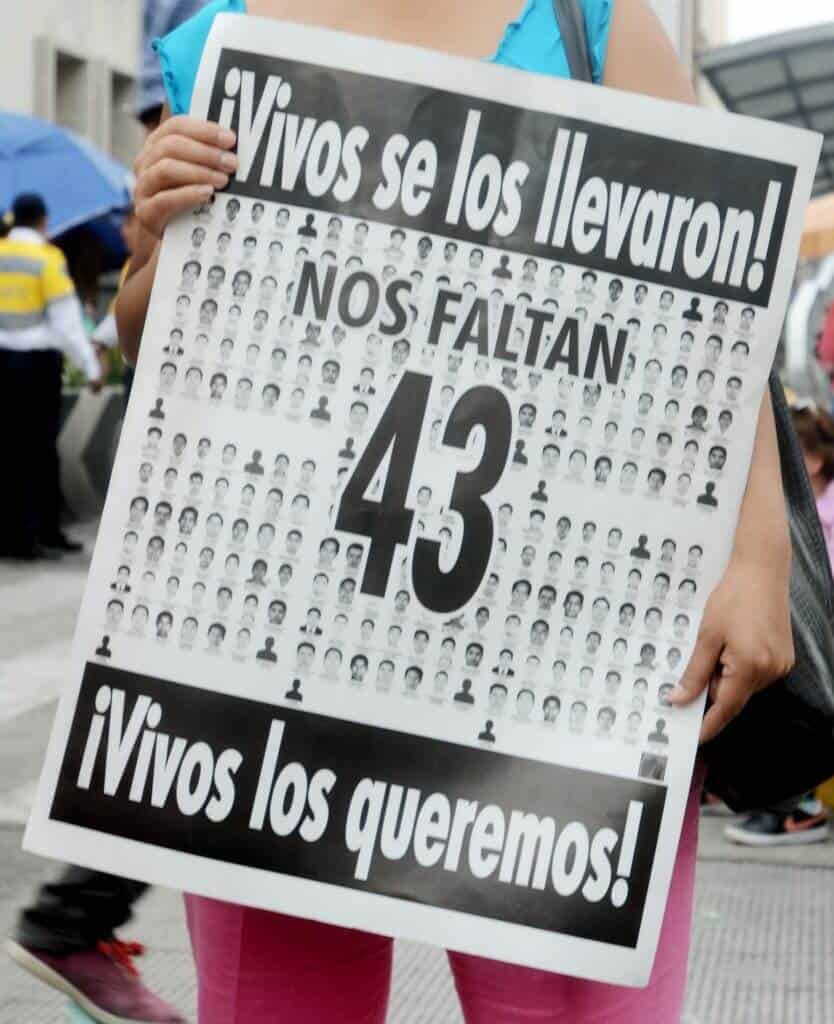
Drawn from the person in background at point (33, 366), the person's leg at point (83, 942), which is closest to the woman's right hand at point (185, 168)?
the person's leg at point (83, 942)

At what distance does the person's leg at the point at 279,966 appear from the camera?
6.50 feet

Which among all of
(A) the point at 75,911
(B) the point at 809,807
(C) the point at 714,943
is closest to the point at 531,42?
(A) the point at 75,911

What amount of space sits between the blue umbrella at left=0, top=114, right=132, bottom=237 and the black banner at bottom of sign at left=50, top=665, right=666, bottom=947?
51.0ft

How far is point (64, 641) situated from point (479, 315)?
7.10m

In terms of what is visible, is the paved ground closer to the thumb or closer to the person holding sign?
the person holding sign

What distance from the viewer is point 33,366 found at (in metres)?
11.9

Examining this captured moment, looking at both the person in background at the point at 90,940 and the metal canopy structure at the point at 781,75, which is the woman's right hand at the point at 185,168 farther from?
the metal canopy structure at the point at 781,75

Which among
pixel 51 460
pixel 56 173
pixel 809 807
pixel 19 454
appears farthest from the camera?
pixel 56 173

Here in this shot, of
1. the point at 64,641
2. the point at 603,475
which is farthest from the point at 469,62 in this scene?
the point at 64,641

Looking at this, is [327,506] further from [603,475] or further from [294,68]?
[294,68]

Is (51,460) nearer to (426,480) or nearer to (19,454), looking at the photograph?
(19,454)

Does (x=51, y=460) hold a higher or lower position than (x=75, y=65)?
lower

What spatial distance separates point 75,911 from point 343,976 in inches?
31.2

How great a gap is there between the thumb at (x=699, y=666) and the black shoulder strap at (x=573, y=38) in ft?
1.64
